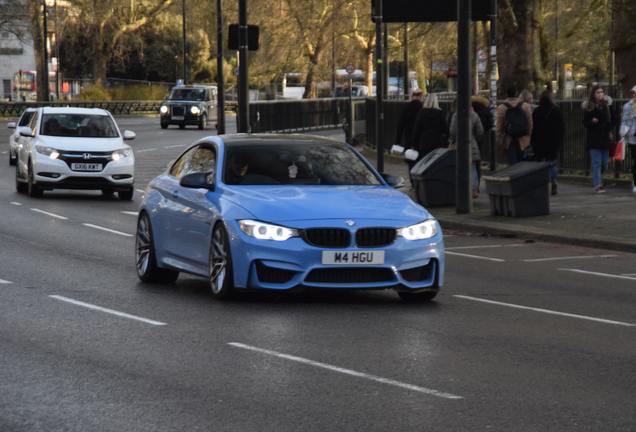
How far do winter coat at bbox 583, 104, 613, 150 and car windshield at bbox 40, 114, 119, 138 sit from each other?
28.9 ft

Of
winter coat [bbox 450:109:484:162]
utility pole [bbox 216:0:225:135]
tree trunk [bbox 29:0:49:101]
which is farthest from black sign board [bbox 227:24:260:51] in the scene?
tree trunk [bbox 29:0:49:101]

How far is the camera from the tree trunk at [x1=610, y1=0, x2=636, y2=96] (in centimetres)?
2495

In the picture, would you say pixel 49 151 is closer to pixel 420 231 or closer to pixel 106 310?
pixel 106 310

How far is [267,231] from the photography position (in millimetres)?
9062

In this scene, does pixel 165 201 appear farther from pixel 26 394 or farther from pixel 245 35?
pixel 245 35

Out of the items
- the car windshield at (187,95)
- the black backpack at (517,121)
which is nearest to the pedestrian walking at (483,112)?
the black backpack at (517,121)

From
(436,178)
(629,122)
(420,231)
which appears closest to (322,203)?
(420,231)

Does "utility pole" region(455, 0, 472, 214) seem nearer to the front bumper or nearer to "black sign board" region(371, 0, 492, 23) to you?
"black sign board" region(371, 0, 492, 23)

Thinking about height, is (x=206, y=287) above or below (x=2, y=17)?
below

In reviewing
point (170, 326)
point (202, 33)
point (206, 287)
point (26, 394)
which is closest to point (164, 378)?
point (26, 394)

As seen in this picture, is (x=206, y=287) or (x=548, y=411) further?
(x=206, y=287)

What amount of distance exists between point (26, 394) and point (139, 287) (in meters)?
4.45

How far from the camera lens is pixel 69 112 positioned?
22.5 metres

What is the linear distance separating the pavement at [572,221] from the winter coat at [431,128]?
37.9 inches
